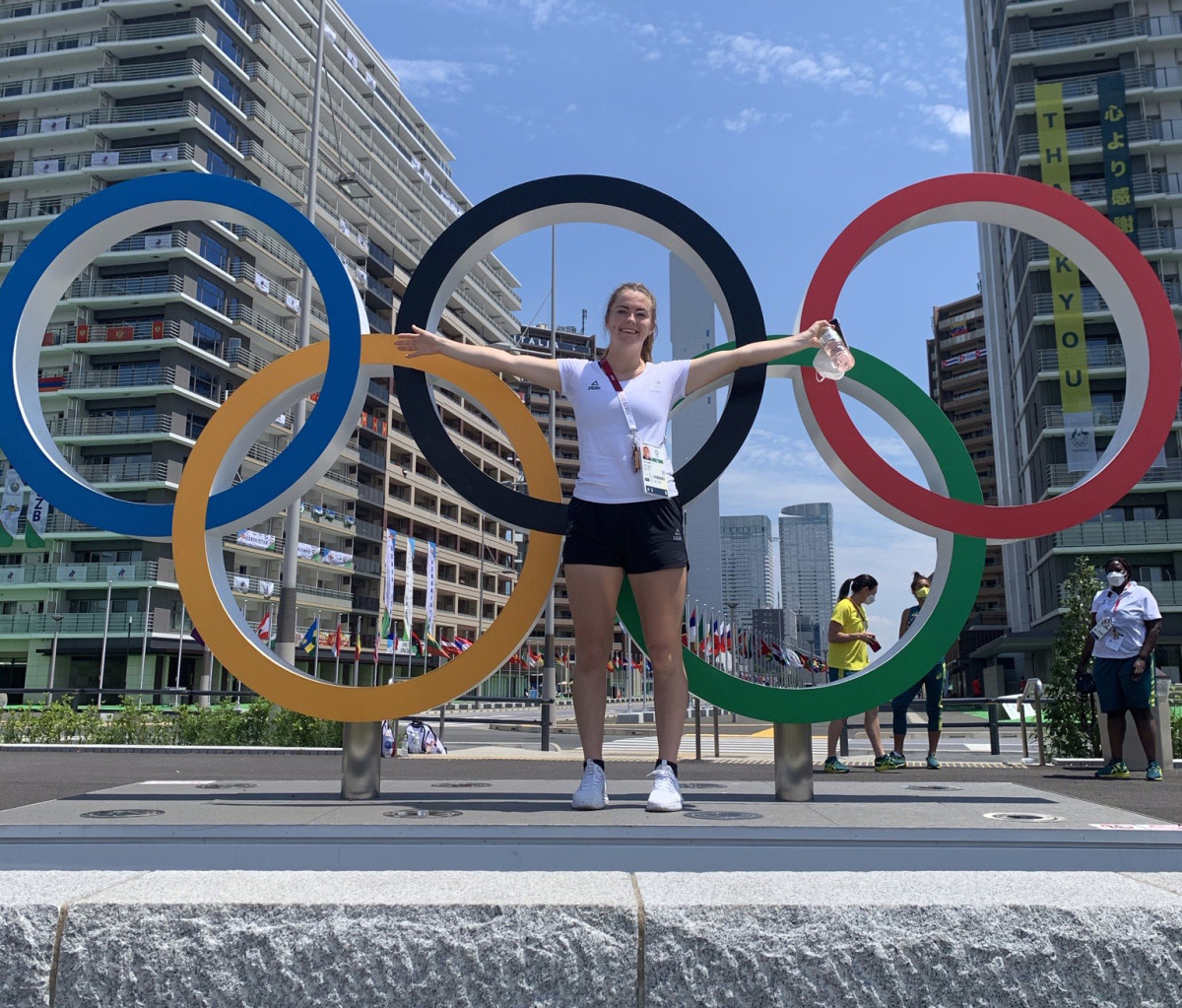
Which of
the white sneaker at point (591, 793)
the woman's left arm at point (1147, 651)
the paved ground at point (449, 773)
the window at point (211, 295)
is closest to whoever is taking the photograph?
the white sneaker at point (591, 793)

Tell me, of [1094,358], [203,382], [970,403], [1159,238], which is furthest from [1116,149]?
[970,403]

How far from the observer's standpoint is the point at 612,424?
13.4ft

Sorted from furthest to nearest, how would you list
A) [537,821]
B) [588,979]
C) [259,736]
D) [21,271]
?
[259,736]
[21,271]
[537,821]
[588,979]

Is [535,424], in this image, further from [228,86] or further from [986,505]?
[228,86]

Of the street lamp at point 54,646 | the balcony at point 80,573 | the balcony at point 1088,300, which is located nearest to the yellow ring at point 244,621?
the balcony at point 80,573

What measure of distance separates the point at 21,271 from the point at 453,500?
6740 centimetres

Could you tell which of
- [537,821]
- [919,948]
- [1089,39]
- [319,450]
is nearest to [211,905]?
[537,821]

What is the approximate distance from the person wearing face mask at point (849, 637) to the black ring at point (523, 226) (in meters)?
3.34

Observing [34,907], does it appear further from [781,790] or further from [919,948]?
[781,790]

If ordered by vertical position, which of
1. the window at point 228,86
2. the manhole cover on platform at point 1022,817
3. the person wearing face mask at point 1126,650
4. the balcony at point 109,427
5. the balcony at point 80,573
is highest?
the window at point 228,86

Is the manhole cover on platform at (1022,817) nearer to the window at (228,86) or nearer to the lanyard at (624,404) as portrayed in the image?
the lanyard at (624,404)

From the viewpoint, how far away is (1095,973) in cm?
234

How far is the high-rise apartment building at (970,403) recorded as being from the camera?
82.2 m

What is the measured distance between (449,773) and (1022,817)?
615 centimetres
